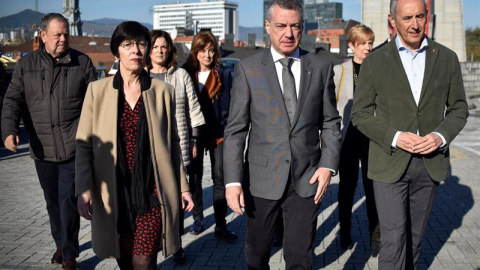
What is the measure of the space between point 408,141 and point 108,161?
5.96ft

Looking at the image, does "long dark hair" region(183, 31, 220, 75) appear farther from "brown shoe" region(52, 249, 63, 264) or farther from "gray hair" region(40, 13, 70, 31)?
"brown shoe" region(52, 249, 63, 264)

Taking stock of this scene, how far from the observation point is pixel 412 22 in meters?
3.91

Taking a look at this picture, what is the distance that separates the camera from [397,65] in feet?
13.1

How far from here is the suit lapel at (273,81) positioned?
3801mm

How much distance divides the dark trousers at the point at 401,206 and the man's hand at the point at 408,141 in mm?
177

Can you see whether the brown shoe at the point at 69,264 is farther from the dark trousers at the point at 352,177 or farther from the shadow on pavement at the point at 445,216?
the shadow on pavement at the point at 445,216

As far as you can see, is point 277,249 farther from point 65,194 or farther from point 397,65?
point 397,65

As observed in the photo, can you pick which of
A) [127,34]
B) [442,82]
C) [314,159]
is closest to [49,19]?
[127,34]

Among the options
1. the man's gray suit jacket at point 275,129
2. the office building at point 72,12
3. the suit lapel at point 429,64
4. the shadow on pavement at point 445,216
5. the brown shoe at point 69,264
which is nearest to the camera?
the man's gray suit jacket at point 275,129

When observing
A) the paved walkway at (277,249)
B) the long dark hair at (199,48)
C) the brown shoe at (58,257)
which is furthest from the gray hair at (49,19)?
the paved walkway at (277,249)

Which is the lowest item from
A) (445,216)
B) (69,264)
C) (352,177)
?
(445,216)

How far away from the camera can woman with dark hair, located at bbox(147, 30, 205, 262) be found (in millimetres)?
5652

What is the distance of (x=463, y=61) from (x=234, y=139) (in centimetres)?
2491

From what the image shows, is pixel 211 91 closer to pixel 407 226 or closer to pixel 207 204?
pixel 207 204
